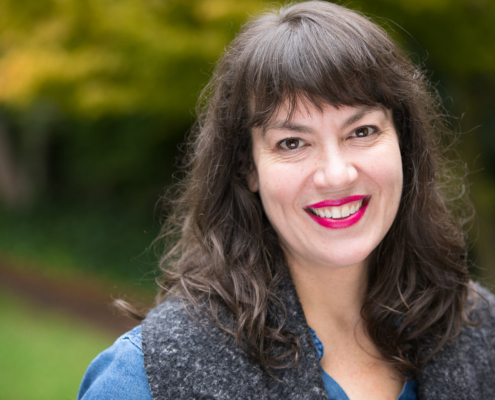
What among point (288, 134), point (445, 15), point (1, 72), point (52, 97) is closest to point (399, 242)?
point (288, 134)

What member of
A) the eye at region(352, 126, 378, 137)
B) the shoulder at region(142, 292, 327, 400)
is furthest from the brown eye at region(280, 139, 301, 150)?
the shoulder at region(142, 292, 327, 400)

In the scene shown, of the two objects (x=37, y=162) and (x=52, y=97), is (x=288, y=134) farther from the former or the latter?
(x=37, y=162)

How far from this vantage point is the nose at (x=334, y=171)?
1.72 metres

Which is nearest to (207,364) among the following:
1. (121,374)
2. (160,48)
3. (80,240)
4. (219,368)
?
(219,368)

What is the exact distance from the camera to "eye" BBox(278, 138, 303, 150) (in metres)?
1.78

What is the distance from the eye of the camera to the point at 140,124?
448 inches

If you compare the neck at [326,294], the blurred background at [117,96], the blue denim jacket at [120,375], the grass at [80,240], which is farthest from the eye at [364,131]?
the grass at [80,240]

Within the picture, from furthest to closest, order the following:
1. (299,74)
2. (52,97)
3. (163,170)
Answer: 1. (163,170)
2. (52,97)
3. (299,74)

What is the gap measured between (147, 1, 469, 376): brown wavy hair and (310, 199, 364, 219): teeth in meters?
0.28

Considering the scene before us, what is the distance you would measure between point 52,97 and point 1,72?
69 cm

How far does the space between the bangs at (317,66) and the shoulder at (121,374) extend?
839mm

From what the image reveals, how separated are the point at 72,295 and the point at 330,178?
8091 mm

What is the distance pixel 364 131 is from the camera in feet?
5.91

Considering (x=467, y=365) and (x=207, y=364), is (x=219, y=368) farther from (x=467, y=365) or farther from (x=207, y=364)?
(x=467, y=365)
